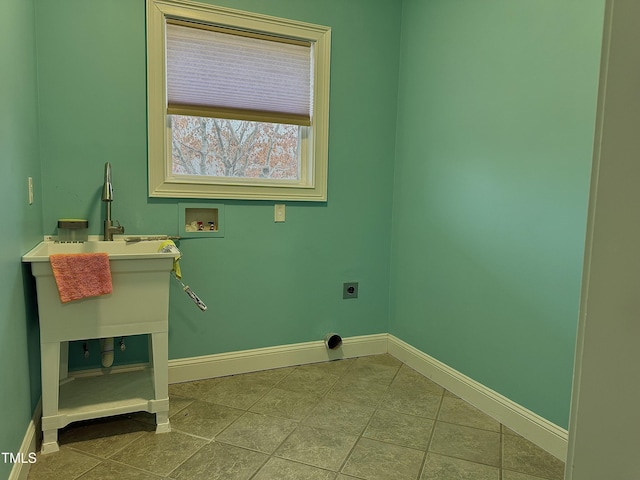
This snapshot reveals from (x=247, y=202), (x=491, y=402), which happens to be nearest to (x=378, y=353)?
(x=491, y=402)

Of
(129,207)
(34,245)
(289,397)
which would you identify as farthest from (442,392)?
(34,245)

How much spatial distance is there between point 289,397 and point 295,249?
2.92 ft

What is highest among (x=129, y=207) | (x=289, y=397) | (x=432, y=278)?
(x=129, y=207)

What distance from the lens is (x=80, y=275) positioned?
1.75 metres

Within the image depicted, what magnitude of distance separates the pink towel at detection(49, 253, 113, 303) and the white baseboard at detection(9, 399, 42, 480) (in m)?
0.54

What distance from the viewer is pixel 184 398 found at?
229 cm

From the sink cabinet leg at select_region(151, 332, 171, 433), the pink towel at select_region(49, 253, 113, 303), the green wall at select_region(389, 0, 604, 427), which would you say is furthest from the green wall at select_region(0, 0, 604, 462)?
the sink cabinet leg at select_region(151, 332, 171, 433)

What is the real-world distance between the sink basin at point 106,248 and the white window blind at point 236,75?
0.76 m

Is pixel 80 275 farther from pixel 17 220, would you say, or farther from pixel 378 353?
pixel 378 353

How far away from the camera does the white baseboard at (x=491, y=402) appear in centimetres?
184

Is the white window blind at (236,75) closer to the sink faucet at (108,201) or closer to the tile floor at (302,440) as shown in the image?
the sink faucet at (108,201)

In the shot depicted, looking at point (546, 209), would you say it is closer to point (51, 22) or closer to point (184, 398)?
point (184, 398)

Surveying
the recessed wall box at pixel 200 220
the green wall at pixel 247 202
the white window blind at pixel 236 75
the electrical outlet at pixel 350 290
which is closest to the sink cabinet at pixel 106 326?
the green wall at pixel 247 202

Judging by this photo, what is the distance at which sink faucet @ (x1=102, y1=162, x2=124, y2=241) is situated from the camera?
215cm
